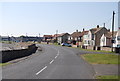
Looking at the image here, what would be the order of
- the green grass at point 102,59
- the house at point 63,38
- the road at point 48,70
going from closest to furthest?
the road at point 48,70 < the green grass at point 102,59 < the house at point 63,38

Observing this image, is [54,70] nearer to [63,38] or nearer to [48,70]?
[48,70]

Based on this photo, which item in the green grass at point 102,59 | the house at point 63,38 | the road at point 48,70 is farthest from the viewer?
the house at point 63,38

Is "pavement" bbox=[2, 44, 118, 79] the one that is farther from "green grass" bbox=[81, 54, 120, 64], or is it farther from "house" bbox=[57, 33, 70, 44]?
"house" bbox=[57, 33, 70, 44]

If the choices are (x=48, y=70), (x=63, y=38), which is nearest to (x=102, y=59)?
(x=48, y=70)

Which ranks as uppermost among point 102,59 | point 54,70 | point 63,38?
point 63,38

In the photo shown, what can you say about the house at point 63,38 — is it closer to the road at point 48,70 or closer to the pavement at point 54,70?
the road at point 48,70

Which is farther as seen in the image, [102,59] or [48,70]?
[102,59]

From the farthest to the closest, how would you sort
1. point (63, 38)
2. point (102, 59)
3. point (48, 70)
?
1. point (63, 38)
2. point (102, 59)
3. point (48, 70)

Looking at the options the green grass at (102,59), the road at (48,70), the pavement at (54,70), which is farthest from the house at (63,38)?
the pavement at (54,70)

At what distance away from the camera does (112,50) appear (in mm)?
51125

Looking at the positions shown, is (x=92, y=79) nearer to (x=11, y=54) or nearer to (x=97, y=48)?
(x=11, y=54)

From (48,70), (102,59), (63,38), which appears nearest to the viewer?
(48,70)

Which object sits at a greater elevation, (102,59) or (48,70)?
(48,70)

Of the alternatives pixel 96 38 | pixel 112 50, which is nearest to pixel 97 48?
pixel 112 50
